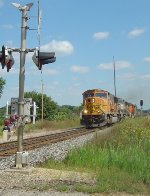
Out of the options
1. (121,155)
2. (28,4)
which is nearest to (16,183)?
(121,155)

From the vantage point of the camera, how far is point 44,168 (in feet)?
34.7

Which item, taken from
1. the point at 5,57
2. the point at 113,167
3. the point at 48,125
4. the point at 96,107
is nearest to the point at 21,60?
the point at 5,57

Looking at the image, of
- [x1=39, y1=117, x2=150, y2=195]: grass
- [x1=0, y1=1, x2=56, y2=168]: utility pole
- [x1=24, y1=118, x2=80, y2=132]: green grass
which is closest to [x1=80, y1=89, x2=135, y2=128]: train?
[x1=24, y1=118, x2=80, y2=132]: green grass

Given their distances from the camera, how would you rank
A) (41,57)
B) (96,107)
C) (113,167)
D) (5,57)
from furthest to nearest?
1. (96,107)
2. (113,167)
3. (41,57)
4. (5,57)

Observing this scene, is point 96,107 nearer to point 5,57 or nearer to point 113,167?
point 113,167

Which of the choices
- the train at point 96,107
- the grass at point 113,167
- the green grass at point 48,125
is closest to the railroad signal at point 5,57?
the grass at point 113,167

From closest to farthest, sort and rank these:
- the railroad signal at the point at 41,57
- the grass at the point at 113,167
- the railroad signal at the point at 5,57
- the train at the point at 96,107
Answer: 1. the grass at the point at 113,167
2. the railroad signal at the point at 5,57
3. the railroad signal at the point at 41,57
4. the train at the point at 96,107

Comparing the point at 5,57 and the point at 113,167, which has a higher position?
the point at 5,57

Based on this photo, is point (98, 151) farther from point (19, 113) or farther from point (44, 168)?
point (19, 113)

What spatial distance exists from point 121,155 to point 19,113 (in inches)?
123

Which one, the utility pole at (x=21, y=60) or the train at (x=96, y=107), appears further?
the train at (x=96, y=107)

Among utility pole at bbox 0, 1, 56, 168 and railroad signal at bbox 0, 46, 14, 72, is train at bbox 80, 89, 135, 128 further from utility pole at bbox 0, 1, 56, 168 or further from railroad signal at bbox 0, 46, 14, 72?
railroad signal at bbox 0, 46, 14, 72

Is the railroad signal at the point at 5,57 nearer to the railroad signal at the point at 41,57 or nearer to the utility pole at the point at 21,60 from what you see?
the utility pole at the point at 21,60

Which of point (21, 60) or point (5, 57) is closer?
point (5, 57)
